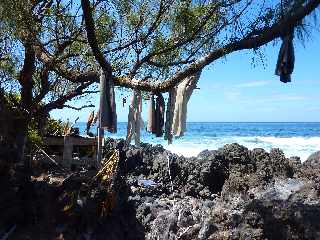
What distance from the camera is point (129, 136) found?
8312 millimetres

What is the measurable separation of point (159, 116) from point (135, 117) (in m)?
Answer: 0.50

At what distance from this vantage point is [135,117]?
8.22 metres

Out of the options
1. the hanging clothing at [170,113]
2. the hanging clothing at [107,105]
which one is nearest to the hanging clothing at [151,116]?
the hanging clothing at [170,113]

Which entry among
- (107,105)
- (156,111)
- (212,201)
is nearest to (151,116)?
(156,111)

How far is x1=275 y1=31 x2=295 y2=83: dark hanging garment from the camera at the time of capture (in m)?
6.27

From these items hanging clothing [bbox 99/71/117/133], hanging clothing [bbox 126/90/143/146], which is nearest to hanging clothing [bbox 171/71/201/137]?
hanging clothing [bbox 126/90/143/146]

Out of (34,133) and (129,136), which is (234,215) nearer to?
(129,136)

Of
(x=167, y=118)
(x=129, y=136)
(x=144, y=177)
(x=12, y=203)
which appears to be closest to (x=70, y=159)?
(x=12, y=203)

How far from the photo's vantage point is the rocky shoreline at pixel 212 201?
920 centimetres

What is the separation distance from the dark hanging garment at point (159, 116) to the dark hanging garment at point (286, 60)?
6.44 ft

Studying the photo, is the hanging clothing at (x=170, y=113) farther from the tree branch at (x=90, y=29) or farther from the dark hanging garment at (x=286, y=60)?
the dark hanging garment at (x=286, y=60)

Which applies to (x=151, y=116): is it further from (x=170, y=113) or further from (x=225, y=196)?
(x=225, y=196)

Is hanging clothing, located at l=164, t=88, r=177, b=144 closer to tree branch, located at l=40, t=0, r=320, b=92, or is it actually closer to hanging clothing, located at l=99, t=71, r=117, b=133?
tree branch, located at l=40, t=0, r=320, b=92

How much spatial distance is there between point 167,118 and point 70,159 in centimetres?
369
